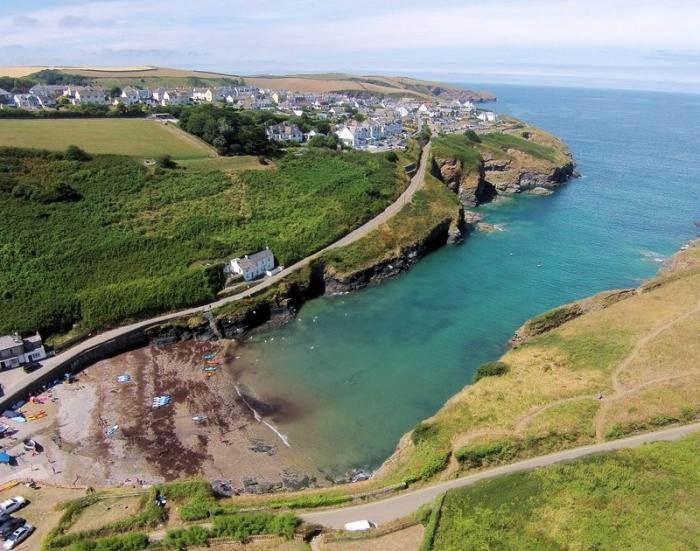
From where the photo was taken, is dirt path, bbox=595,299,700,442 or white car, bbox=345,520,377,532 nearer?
white car, bbox=345,520,377,532

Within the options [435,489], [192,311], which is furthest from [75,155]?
[435,489]

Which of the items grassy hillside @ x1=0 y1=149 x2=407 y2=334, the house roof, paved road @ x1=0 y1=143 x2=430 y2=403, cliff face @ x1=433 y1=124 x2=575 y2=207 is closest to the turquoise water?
paved road @ x1=0 y1=143 x2=430 y2=403

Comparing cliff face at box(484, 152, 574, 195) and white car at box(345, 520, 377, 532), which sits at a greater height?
cliff face at box(484, 152, 574, 195)

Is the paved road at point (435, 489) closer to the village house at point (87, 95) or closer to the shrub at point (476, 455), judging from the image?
the shrub at point (476, 455)

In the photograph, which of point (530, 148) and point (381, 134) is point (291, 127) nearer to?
point (381, 134)

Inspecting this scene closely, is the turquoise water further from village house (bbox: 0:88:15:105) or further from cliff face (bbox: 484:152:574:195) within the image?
village house (bbox: 0:88:15:105)

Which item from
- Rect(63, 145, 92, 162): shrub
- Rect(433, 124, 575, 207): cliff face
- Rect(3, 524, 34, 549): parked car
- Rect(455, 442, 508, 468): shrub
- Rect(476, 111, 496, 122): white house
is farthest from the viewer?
Rect(476, 111, 496, 122): white house
